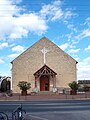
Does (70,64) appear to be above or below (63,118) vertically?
above

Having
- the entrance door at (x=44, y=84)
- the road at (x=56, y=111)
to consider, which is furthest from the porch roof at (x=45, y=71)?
the road at (x=56, y=111)

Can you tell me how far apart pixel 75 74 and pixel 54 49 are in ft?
20.6

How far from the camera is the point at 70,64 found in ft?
193

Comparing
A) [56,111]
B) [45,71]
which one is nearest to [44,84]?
[45,71]

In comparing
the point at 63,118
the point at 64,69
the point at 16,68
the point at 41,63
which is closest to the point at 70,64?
the point at 64,69

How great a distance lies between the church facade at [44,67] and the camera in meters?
57.8

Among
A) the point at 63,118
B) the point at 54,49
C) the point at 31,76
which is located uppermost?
the point at 54,49

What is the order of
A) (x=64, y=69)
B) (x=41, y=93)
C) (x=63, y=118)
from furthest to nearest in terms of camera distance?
(x=64, y=69)
(x=41, y=93)
(x=63, y=118)

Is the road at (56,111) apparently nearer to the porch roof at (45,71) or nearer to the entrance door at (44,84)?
the porch roof at (45,71)

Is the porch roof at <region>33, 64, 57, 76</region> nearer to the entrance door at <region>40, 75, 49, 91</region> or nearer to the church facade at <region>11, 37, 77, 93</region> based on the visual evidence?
the church facade at <region>11, 37, 77, 93</region>

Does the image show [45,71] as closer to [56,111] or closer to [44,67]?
[44,67]

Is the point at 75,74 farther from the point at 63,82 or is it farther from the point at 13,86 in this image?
the point at 13,86

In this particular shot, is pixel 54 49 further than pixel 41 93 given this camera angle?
Yes

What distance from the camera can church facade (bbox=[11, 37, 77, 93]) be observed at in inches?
2275
